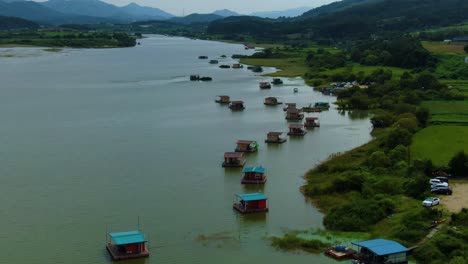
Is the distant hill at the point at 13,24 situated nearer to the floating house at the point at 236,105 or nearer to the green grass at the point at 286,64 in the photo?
the green grass at the point at 286,64

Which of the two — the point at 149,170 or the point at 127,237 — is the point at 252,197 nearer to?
the point at 127,237

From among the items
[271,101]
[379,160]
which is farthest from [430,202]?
[271,101]

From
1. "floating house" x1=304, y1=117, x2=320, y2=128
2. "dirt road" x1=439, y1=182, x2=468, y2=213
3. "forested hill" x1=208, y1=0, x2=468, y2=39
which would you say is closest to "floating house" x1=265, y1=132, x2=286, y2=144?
"floating house" x1=304, y1=117, x2=320, y2=128

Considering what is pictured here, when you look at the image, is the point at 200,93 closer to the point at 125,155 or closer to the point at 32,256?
the point at 125,155

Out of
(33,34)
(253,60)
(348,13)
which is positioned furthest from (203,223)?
(348,13)

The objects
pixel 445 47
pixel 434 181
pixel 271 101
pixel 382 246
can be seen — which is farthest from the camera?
pixel 445 47

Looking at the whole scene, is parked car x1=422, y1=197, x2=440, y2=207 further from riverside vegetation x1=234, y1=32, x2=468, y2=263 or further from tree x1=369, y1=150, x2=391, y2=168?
tree x1=369, y1=150, x2=391, y2=168

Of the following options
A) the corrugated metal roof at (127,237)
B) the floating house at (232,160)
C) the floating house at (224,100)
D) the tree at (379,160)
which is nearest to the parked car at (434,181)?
the tree at (379,160)
